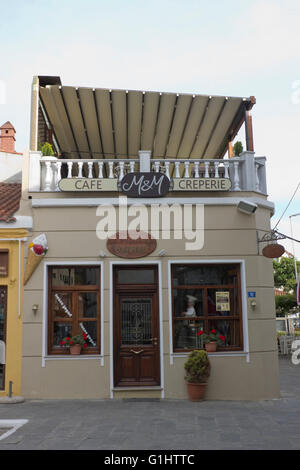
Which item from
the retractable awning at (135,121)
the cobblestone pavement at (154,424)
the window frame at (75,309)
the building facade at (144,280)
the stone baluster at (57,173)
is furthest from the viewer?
the retractable awning at (135,121)

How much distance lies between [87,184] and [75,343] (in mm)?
3170

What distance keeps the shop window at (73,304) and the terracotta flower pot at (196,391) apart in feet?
6.43

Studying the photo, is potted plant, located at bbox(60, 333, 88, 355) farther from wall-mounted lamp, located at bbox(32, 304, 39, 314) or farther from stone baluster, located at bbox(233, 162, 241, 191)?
stone baluster, located at bbox(233, 162, 241, 191)

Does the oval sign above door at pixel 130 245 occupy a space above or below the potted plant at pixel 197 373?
above

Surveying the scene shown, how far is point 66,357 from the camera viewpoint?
8898 millimetres

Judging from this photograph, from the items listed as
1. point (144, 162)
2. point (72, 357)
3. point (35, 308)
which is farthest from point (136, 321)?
point (144, 162)

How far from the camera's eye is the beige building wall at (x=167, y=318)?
887 cm

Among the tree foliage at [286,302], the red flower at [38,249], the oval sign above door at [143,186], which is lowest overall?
the tree foliage at [286,302]

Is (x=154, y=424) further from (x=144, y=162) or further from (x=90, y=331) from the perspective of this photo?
(x=144, y=162)

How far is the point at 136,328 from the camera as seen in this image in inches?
366

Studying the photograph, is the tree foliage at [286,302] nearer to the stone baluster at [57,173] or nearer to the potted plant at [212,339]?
the potted plant at [212,339]

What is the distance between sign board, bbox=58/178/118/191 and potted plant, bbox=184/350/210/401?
12.1ft

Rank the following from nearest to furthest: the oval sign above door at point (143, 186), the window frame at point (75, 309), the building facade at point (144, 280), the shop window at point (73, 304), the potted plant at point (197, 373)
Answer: the potted plant at point (197, 373), the building facade at point (144, 280), the window frame at point (75, 309), the shop window at point (73, 304), the oval sign above door at point (143, 186)

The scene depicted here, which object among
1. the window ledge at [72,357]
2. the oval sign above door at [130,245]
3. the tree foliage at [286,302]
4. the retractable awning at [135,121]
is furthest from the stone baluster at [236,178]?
the tree foliage at [286,302]
